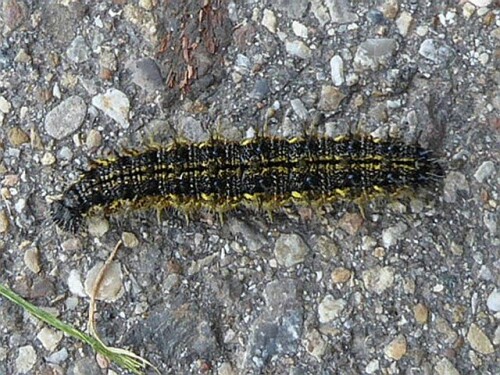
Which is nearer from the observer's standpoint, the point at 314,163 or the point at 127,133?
the point at 314,163

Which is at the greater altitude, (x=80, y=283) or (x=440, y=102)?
(x=440, y=102)

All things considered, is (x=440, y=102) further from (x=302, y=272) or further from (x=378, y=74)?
(x=302, y=272)

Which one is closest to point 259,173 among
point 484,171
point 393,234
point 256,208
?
point 256,208

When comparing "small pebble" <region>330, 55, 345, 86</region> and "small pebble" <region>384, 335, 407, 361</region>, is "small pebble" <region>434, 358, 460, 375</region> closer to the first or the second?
"small pebble" <region>384, 335, 407, 361</region>

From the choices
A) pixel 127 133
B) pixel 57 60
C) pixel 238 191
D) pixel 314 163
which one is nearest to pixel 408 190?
pixel 314 163

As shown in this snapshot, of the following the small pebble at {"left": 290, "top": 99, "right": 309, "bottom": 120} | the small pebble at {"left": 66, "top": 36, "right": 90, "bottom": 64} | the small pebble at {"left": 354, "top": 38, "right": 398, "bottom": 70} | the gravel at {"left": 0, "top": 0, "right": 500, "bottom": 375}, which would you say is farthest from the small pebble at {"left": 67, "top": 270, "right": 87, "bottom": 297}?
the small pebble at {"left": 354, "top": 38, "right": 398, "bottom": 70}

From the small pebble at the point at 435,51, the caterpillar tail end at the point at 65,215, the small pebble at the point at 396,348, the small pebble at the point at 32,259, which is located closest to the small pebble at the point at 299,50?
the small pebble at the point at 435,51

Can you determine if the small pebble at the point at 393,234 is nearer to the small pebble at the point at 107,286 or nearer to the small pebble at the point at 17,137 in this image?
the small pebble at the point at 107,286

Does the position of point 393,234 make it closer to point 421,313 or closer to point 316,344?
point 421,313
